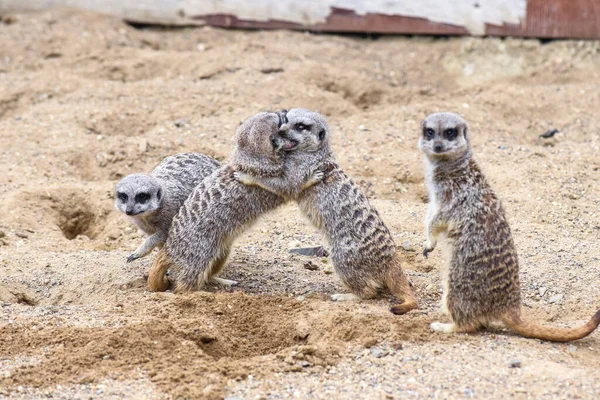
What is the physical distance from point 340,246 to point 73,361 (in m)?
1.28

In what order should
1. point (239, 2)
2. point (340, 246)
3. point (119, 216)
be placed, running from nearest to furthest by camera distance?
point (340, 246) < point (119, 216) < point (239, 2)

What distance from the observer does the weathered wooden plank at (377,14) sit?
684cm

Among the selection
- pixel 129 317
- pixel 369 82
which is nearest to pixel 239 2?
pixel 369 82

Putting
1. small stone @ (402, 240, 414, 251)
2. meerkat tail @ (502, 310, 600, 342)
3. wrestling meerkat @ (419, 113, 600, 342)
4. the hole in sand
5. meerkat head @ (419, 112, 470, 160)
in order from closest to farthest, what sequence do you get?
meerkat tail @ (502, 310, 600, 342) < wrestling meerkat @ (419, 113, 600, 342) < meerkat head @ (419, 112, 470, 160) < small stone @ (402, 240, 414, 251) < the hole in sand

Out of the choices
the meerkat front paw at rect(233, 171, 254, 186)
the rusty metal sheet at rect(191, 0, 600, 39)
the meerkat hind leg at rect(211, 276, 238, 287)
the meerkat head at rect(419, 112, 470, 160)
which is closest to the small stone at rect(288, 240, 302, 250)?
the meerkat hind leg at rect(211, 276, 238, 287)

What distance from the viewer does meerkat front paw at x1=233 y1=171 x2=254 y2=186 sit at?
4016 mm

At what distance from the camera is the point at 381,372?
302 cm

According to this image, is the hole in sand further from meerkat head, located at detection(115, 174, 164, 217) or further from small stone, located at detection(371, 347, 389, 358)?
small stone, located at detection(371, 347, 389, 358)

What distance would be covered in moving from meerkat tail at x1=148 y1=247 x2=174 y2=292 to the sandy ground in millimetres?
82

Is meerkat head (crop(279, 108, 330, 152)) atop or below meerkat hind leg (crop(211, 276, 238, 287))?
atop

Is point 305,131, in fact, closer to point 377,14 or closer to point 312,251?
point 312,251

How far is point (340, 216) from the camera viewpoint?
3.90 meters

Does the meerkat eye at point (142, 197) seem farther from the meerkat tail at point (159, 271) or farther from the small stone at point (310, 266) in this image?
the small stone at point (310, 266)

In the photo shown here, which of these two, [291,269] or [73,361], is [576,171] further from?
[73,361]
